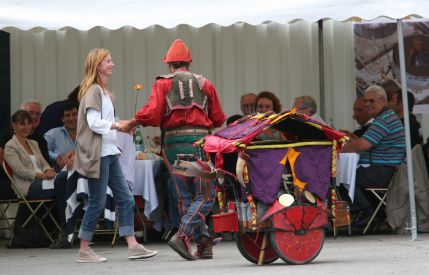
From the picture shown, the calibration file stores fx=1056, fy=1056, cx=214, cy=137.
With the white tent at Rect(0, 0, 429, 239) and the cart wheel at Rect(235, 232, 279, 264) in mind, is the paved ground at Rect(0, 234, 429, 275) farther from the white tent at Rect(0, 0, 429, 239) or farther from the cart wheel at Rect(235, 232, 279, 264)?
the white tent at Rect(0, 0, 429, 239)

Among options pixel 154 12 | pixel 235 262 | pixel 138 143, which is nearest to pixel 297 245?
pixel 235 262

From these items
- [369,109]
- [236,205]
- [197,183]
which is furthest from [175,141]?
[369,109]

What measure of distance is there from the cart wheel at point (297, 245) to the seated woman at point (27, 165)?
3575 millimetres

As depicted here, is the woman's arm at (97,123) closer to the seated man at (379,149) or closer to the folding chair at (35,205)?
the folding chair at (35,205)

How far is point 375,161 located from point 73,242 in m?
3.20

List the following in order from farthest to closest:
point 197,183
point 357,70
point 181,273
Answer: point 357,70
point 197,183
point 181,273

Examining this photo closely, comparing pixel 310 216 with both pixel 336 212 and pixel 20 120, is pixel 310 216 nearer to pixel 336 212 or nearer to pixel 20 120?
pixel 336 212

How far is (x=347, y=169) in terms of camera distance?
10648 mm

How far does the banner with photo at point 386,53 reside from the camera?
12586 mm

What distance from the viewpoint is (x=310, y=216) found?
293 inches

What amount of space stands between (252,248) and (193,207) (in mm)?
713

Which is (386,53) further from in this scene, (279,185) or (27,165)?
(279,185)

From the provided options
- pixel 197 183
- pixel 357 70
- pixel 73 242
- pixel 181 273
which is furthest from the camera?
pixel 357 70

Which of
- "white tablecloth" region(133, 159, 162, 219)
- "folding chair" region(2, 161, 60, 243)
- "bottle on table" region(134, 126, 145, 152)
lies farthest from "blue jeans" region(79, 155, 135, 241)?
"bottle on table" region(134, 126, 145, 152)
